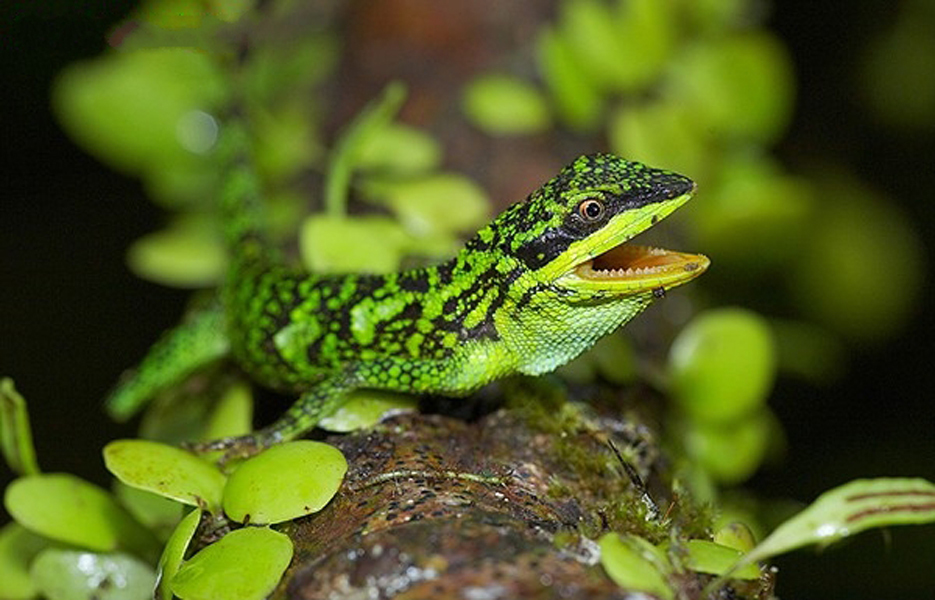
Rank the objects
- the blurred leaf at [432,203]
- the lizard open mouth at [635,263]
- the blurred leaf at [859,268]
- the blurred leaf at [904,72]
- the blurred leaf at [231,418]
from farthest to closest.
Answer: the blurred leaf at [904,72] < the blurred leaf at [859,268] < the blurred leaf at [432,203] < the blurred leaf at [231,418] < the lizard open mouth at [635,263]

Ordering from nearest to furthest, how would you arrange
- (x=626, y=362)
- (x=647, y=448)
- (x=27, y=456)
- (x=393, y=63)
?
(x=27, y=456)
(x=647, y=448)
(x=626, y=362)
(x=393, y=63)

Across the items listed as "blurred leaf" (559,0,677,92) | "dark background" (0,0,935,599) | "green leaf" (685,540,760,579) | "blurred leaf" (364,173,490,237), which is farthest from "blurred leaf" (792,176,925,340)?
"green leaf" (685,540,760,579)

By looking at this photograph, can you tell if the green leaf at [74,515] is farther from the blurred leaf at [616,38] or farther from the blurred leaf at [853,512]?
the blurred leaf at [616,38]

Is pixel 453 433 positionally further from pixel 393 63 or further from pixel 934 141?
pixel 934 141

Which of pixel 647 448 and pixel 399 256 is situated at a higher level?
pixel 399 256

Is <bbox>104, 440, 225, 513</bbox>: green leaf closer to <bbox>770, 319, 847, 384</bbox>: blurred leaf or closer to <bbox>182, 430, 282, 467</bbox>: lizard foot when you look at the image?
<bbox>182, 430, 282, 467</bbox>: lizard foot

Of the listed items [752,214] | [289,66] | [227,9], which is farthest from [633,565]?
[227,9]

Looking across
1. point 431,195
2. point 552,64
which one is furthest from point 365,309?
point 552,64

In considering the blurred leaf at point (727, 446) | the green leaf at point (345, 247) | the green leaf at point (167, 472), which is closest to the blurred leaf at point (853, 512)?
the green leaf at point (167, 472)
